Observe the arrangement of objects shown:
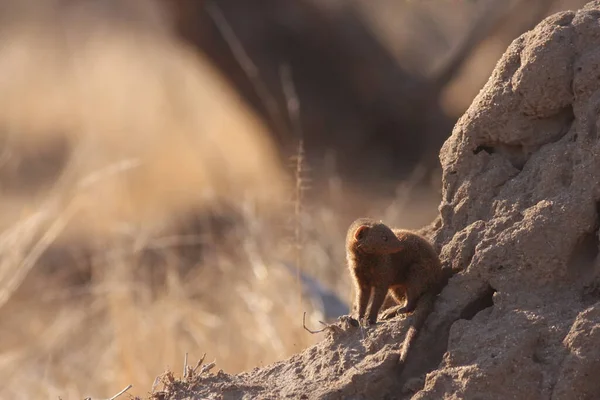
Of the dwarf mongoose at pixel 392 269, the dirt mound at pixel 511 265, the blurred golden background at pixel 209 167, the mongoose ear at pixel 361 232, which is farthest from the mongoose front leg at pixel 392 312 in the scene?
the blurred golden background at pixel 209 167

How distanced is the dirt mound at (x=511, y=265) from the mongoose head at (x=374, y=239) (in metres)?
0.15

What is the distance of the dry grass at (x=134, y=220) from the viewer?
635 cm

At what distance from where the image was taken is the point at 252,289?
7.10 metres

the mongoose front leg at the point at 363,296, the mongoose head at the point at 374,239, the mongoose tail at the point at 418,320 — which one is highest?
the mongoose head at the point at 374,239

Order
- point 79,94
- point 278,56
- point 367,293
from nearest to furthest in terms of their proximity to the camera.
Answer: point 367,293 → point 278,56 → point 79,94

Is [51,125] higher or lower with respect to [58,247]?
higher

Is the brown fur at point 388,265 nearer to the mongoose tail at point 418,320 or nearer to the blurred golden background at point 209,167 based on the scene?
the mongoose tail at point 418,320

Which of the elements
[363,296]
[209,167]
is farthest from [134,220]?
[363,296]

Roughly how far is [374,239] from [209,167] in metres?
9.09

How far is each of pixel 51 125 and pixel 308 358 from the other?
16308 mm

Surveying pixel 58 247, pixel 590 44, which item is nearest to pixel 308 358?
pixel 590 44

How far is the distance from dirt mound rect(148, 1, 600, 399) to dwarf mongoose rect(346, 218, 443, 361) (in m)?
0.06

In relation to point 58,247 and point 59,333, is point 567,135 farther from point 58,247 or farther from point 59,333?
point 58,247

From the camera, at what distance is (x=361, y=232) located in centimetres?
319
